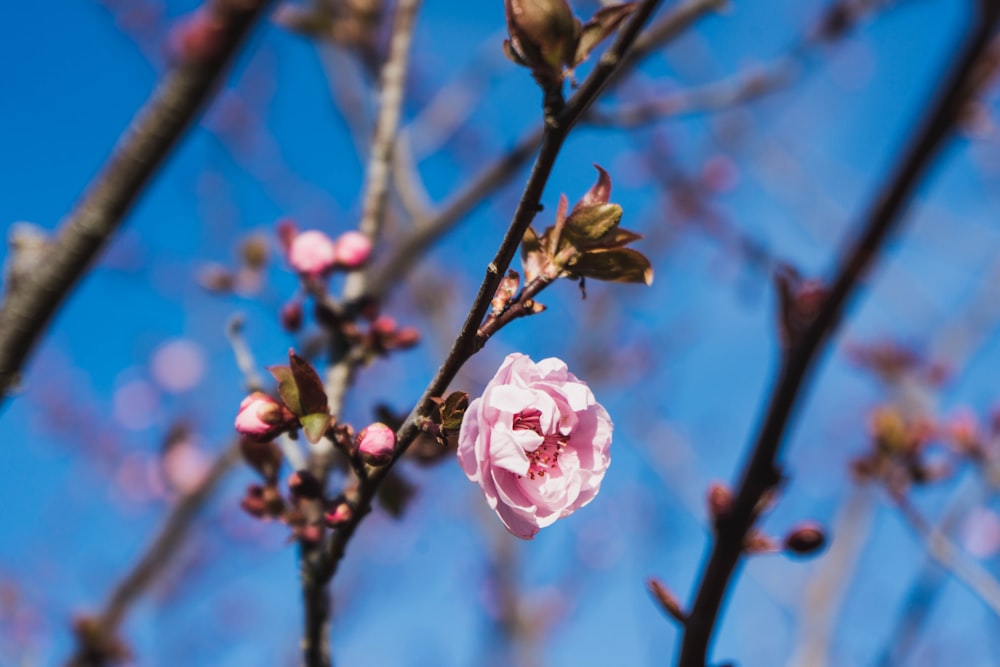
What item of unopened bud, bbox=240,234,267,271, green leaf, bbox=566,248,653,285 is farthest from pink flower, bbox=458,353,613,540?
unopened bud, bbox=240,234,267,271

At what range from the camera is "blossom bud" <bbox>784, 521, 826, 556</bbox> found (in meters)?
1.04

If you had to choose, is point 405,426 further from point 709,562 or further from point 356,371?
point 356,371

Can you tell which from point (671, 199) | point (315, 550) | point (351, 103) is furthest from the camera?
point (671, 199)

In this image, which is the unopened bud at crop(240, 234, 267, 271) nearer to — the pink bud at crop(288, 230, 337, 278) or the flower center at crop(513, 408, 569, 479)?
the pink bud at crop(288, 230, 337, 278)

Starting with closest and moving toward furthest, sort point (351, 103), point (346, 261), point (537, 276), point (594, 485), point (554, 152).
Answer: point (554, 152) < point (537, 276) < point (594, 485) < point (346, 261) < point (351, 103)

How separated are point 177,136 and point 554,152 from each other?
619 mm

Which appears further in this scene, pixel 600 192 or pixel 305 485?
pixel 305 485

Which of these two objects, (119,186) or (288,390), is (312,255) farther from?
(288,390)

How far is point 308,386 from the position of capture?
89 cm

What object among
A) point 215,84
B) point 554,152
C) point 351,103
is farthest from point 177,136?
point 351,103

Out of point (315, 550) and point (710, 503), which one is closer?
point (710, 503)

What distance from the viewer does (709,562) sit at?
763 mm

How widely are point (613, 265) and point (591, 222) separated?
0.22ft

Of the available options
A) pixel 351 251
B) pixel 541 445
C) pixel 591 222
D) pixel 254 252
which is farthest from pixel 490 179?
pixel 591 222
